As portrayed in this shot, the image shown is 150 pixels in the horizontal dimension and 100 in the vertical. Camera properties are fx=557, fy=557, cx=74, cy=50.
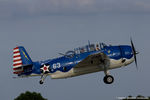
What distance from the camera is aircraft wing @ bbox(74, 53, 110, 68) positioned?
132 ft

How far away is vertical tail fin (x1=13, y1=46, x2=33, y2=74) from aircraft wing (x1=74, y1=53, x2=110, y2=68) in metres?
3.76

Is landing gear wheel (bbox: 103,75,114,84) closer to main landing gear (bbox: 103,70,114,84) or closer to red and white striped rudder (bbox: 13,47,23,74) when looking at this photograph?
main landing gear (bbox: 103,70,114,84)

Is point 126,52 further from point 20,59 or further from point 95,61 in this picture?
point 20,59

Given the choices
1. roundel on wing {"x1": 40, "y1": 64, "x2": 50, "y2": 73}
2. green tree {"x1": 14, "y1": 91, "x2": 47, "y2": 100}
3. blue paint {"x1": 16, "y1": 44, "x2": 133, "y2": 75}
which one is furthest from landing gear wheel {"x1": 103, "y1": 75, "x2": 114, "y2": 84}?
green tree {"x1": 14, "y1": 91, "x2": 47, "y2": 100}

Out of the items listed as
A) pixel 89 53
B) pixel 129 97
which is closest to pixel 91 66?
pixel 89 53

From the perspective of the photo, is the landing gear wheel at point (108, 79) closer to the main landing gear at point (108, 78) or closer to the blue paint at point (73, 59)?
the main landing gear at point (108, 78)

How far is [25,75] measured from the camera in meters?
41.3

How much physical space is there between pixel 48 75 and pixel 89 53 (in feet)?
11.3

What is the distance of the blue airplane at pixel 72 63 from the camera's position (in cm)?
4119

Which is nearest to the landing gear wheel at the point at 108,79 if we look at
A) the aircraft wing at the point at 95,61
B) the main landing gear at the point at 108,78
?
the main landing gear at the point at 108,78

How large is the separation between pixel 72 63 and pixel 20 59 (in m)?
3.88

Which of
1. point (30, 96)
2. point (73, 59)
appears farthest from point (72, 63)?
point (30, 96)

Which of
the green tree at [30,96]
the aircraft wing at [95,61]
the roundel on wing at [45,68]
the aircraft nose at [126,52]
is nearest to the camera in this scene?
the aircraft wing at [95,61]

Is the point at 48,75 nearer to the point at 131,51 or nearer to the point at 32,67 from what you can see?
the point at 32,67
